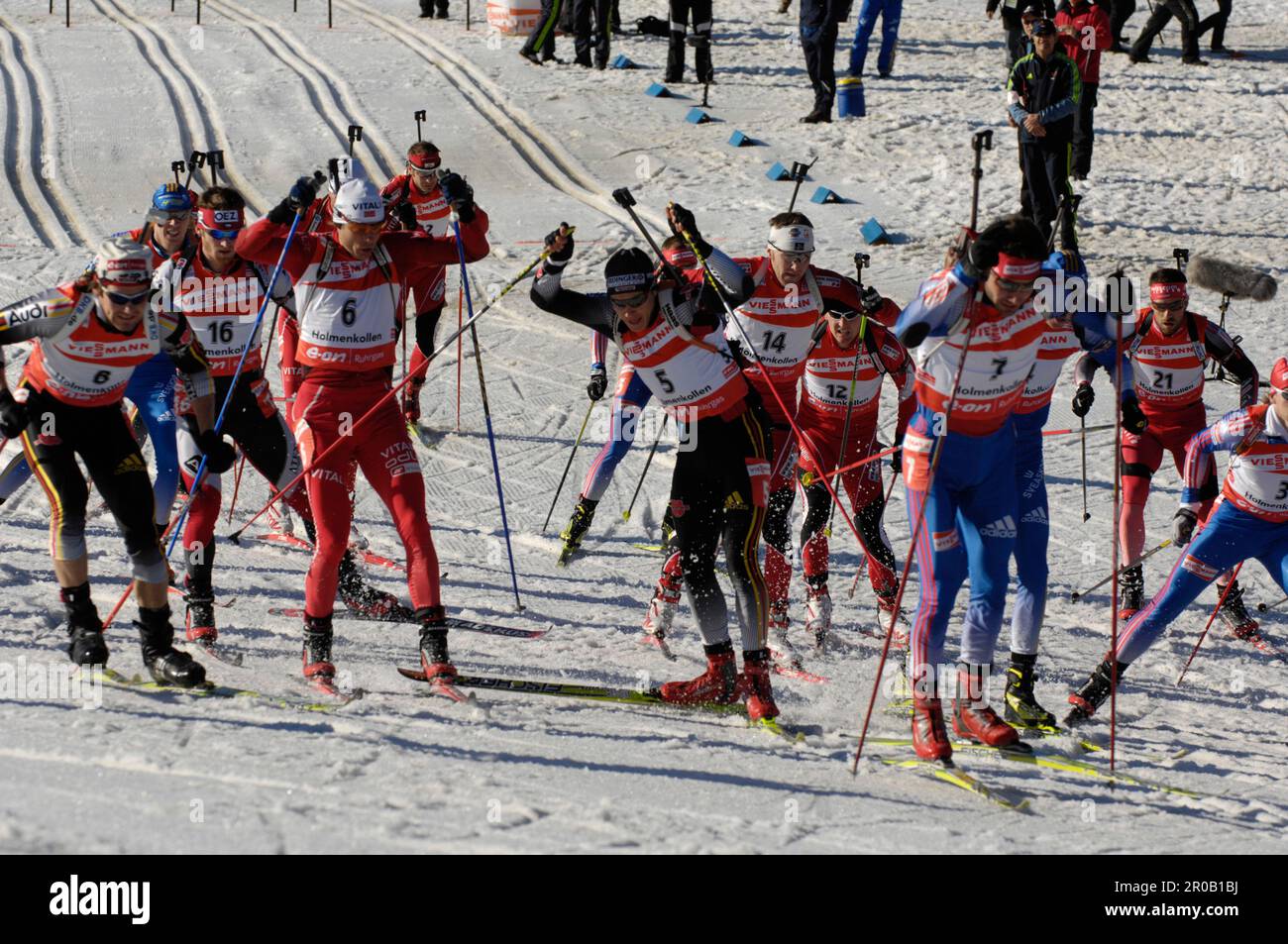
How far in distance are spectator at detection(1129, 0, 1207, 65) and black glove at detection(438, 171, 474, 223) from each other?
13291mm

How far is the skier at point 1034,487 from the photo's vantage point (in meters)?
6.66

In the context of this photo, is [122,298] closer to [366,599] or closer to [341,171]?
[341,171]

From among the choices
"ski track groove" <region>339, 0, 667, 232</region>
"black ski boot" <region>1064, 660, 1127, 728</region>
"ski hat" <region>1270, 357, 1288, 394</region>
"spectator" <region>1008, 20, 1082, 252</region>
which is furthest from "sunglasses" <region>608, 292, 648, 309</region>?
"ski track groove" <region>339, 0, 667, 232</region>

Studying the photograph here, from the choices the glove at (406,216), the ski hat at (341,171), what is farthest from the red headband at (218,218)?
the glove at (406,216)

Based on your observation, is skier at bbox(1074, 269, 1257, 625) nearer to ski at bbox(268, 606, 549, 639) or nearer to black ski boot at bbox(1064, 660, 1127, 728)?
black ski boot at bbox(1064, 660, 1127, 728)

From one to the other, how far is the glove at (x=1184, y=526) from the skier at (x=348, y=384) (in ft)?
12.3

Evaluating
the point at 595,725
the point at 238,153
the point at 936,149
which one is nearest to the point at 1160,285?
the point at 595,725

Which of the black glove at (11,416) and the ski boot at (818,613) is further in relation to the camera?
the ski boot at (818,613)

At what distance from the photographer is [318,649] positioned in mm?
6742

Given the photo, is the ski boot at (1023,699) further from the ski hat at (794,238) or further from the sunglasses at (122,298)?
the sunglasses at (122,298)

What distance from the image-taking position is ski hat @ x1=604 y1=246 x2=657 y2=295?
21.0 feet

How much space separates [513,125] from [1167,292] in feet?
32.7
